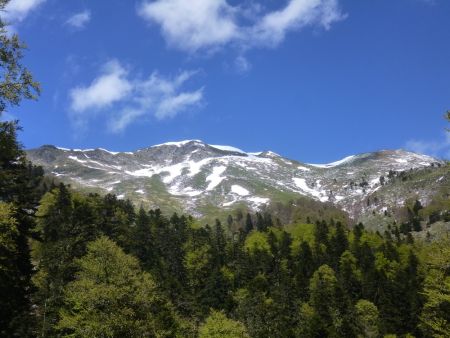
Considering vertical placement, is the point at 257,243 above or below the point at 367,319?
above

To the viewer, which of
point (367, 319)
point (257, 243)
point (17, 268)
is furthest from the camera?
point (257, 243)

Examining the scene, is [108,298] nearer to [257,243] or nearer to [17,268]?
[17,268]

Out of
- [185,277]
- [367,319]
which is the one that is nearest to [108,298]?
[367,319]

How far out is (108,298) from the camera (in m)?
39.6

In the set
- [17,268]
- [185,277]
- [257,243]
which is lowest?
[185,277]

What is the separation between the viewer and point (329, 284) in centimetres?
11325

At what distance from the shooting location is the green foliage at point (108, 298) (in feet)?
127

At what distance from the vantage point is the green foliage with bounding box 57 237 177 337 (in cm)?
3875

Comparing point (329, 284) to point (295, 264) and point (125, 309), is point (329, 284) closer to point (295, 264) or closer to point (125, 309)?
point (295, 264)

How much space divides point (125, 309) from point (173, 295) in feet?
190

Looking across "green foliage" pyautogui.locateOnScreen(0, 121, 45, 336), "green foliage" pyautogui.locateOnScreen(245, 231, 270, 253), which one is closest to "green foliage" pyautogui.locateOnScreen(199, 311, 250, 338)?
"green foliage" pyautogui.locateOnScreen(0, 121, 45, 336)

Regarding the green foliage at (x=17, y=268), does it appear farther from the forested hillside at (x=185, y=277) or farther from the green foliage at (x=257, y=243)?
the green foliage at (x=257, y=243)

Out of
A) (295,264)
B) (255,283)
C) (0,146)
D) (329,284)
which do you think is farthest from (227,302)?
(0,146)

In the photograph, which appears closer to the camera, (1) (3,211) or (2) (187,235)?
(1) (3,211)
